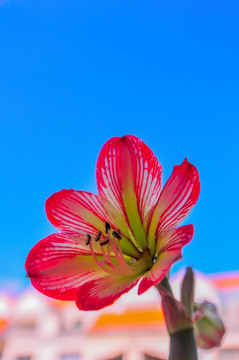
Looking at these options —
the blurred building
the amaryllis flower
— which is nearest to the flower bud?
the amaryllis flower

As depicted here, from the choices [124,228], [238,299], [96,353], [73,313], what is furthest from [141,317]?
[124,228]

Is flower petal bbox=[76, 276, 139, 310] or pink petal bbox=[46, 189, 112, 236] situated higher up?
pink petal bbox=[46, 189, 112, 236]

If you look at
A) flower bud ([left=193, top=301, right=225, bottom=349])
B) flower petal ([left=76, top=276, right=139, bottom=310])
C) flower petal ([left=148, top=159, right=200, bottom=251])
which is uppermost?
flower petal ([left=148, top=159, right=200, bottom=251])

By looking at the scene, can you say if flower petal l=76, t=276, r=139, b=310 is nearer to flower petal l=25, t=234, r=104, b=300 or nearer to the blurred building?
flower petal l=25, t=234, r=104, b=300

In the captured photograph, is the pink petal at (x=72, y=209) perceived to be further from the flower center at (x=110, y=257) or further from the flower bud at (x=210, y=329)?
the flower bud at (x=210, y=329)

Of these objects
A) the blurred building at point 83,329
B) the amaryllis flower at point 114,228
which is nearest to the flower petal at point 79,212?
the amaryllis flower at point 114,228

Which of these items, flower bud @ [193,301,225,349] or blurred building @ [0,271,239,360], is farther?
blurred building @ [0,271,239,360]

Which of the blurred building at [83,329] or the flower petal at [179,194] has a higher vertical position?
the blurred building at [83,329]

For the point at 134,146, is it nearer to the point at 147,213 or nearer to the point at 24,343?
the point at 147,213

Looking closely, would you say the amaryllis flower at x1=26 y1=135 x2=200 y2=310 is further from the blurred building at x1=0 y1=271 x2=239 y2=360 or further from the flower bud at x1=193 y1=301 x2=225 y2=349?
the blurred building at x1=0 y1=271 x2=239 y2=360
